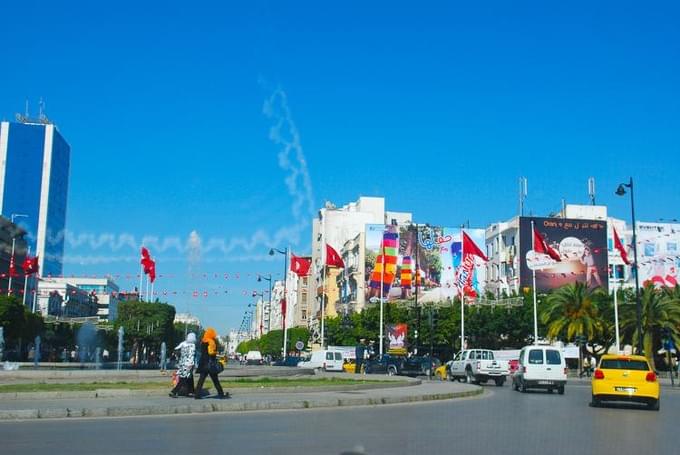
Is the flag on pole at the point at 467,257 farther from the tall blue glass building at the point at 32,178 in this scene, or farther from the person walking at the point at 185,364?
the tall blue glass building at the point at 32,178

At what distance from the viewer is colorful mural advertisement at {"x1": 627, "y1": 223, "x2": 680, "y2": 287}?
97188mm

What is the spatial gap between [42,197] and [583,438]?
188925 mm

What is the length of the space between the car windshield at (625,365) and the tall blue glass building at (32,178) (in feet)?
579

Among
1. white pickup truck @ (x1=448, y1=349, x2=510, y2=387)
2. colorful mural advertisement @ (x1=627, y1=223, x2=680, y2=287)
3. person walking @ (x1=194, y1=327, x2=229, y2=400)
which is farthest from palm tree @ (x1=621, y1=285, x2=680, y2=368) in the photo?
person walking @ (x1=194, y1=327, x2=229, y2=400)

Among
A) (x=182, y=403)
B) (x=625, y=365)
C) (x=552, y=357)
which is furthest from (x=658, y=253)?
(x=182, y=403)

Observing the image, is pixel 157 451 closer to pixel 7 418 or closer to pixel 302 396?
pixel 7 418

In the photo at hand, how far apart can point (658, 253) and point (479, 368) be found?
69.7 m

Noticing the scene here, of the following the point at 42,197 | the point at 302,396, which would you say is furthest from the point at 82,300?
the point at 302,396

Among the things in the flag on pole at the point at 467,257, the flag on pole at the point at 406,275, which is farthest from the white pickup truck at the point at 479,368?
the flag on pole at the point at 406,275

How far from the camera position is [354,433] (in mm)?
13617

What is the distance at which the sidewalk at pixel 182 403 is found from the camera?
52.8 ft

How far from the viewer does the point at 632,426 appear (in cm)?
1622

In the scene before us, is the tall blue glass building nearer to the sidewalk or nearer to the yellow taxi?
the sidewalk

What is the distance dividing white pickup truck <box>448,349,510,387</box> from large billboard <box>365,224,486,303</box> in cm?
5809
